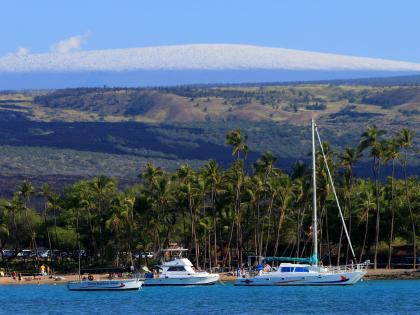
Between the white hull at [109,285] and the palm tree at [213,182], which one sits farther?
the palm tree at [213,182]

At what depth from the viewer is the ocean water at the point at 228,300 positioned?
101938mm

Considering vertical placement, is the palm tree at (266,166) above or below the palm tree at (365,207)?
above

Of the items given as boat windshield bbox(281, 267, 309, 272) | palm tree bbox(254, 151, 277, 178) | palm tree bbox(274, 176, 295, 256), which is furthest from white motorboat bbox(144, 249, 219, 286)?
palm tree bbox(254, 151, 277, 178)

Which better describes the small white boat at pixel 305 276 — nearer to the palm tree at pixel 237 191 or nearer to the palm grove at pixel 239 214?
the palm grove at pixel 239 214

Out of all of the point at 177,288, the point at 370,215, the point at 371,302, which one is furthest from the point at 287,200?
the point at 371,302

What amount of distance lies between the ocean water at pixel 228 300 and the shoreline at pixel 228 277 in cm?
449

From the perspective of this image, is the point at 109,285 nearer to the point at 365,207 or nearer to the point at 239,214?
the point at 239,214

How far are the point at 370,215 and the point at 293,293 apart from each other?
123 ft

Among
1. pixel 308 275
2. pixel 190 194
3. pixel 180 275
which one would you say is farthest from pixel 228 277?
pixel 308 275

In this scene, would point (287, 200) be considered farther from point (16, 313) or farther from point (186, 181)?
point (16, 313)

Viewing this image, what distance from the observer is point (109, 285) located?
12838 cm

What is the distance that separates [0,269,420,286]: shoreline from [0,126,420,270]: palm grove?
4608mm

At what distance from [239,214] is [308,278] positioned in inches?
1098

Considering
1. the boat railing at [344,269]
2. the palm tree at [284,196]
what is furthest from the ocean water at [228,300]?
the palm tree at [284,196]
